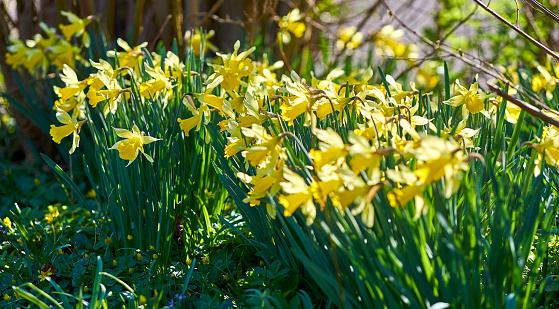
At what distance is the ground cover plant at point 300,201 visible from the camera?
117cm

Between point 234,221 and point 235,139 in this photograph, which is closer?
point 235,139

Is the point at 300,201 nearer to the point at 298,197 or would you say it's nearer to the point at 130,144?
the point at 298,197

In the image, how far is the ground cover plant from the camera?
1.17 m

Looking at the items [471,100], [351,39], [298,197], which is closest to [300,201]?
[298,197]

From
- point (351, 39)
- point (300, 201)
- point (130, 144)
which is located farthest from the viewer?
point (351, 39)

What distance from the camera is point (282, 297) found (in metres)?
1.40

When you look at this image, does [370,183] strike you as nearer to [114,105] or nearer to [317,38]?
[114,105]

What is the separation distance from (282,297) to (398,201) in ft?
1.46

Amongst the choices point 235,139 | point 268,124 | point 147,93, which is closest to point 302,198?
point 235,139

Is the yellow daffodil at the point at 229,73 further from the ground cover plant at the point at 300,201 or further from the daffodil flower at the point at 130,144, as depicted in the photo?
the daffodil flower at the point at 130,144

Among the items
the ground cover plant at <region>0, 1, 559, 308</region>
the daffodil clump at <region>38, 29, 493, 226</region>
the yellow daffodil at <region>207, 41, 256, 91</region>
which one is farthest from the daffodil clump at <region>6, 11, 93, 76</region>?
the yellow daffodil at <region>207, 41, 256, 91</region>

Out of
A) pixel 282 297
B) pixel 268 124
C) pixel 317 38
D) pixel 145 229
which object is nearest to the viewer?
pixel 282 297

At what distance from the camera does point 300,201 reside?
1.12 metres

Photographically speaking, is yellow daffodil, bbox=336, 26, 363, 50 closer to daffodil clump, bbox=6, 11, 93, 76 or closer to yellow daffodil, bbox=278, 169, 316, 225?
daffodil clump, bbox=6, 11, 93, 76
